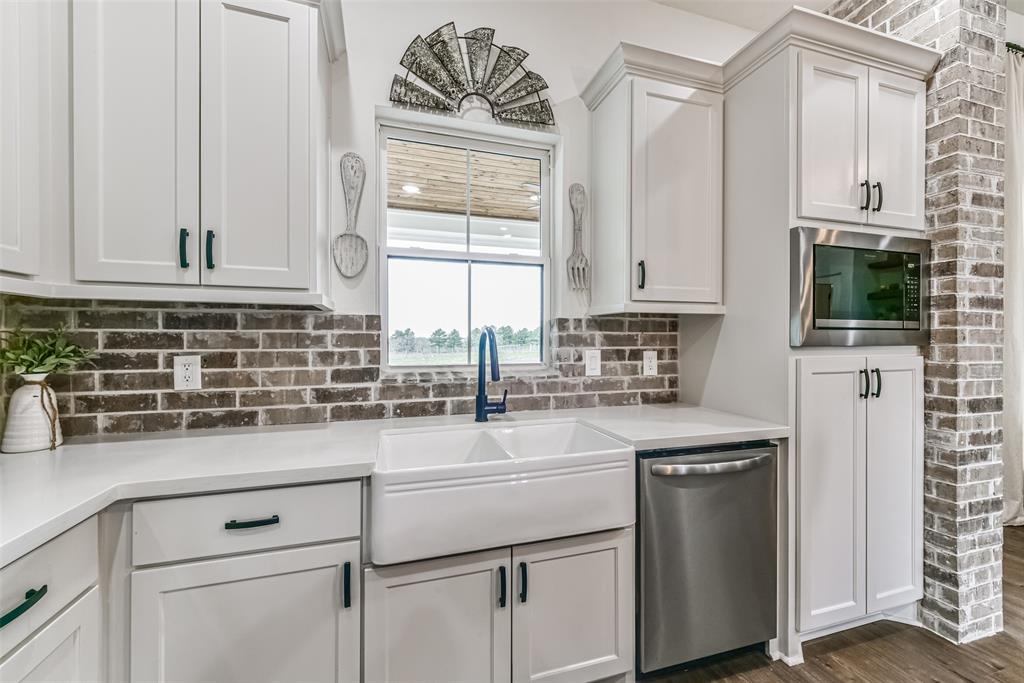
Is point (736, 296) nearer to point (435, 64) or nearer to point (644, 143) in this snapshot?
point (644, 143)

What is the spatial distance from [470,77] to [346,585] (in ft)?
6.99

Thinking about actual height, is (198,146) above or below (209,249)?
above

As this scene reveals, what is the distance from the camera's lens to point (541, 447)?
1955 millimetres

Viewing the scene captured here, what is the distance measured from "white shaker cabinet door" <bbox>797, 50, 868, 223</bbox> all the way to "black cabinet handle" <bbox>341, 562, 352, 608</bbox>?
2061 mm

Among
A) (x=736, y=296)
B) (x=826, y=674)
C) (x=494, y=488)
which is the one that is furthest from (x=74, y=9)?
(x=826, y=674)

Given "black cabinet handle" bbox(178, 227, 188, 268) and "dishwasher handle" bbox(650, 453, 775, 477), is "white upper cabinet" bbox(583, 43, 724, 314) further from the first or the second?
"black cabinet handle" bbox(178, 227, 188, 268)

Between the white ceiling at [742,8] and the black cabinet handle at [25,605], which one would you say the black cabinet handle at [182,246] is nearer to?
the black cabinet handle at [25,605]

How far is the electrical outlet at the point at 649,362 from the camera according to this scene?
2414mm

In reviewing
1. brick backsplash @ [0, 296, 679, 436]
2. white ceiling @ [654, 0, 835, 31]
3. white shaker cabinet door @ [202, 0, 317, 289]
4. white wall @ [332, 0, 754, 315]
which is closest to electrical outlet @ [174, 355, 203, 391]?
brick backsplash @ [0, 296, 679, 436]

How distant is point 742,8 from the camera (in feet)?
8.18

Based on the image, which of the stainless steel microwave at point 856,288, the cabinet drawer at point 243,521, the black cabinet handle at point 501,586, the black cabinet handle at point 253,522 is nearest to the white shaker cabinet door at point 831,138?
the stainless steel microwave at point 856,288

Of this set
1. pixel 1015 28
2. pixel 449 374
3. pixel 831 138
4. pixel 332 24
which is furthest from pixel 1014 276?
pixel 332 24

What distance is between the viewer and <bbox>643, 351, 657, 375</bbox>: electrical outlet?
2.41 meters

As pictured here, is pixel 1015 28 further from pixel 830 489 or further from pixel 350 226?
pixel 350 226
